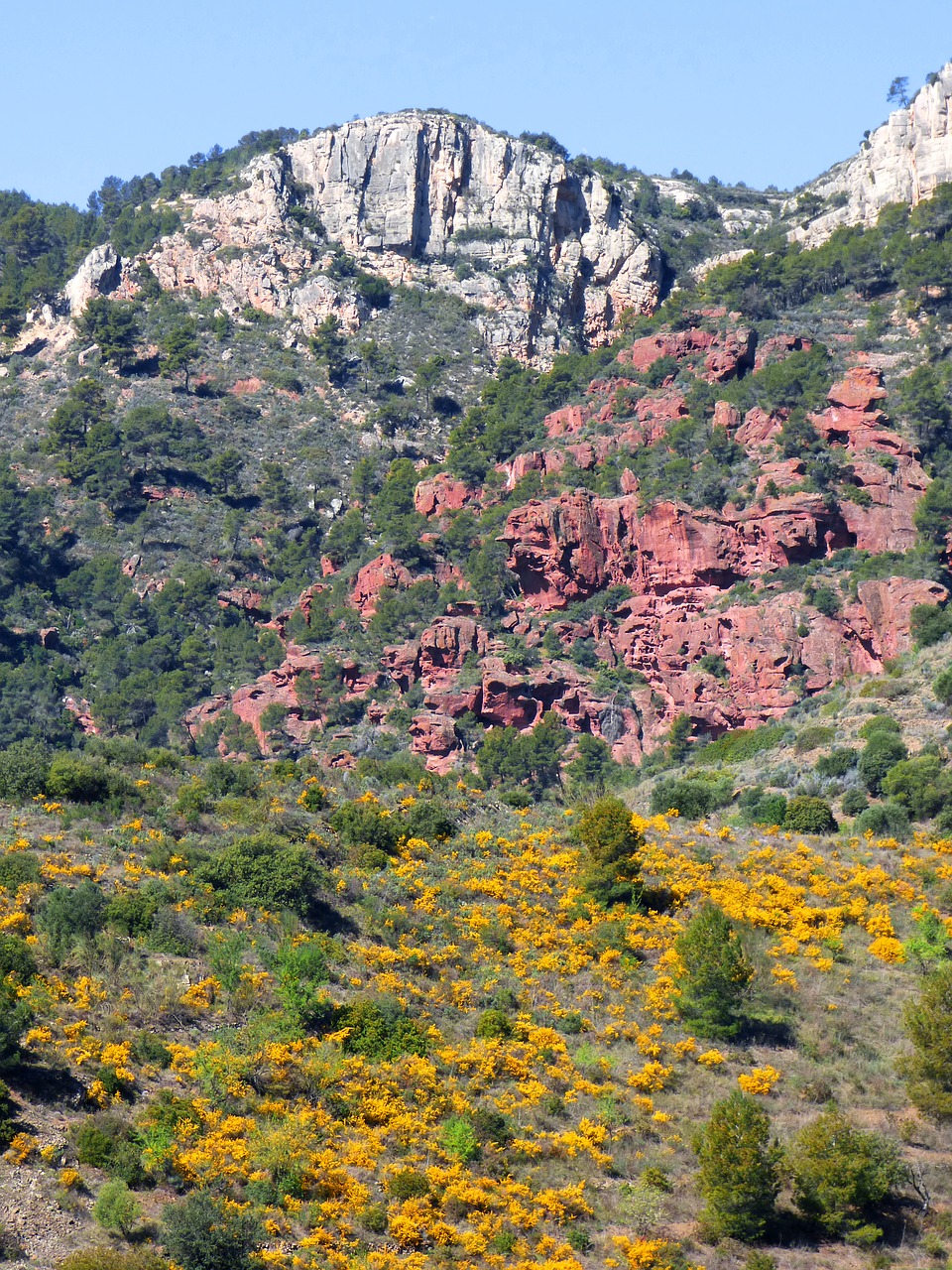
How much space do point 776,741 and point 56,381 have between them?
68.7 m

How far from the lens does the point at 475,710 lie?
78.4 meters

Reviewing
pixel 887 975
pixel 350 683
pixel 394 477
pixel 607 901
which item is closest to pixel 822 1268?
pixel 887 975

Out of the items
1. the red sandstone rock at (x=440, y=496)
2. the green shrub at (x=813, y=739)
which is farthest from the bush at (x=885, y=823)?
the red sandstone rock at (x=440, y=496)

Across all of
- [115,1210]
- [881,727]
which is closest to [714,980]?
[115,1210]

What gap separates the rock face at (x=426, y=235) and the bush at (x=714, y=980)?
3465 inches

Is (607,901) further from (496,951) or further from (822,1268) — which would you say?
(822,1268)

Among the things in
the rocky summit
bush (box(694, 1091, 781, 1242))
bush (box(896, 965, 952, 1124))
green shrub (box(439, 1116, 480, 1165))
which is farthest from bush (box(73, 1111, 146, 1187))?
bush (box(896, 965, 952, 1124))

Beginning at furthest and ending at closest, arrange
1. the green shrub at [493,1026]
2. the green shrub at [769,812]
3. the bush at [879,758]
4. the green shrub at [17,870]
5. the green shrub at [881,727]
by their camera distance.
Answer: the green shrub at [881,727], the bush at [879,758], the green shrub at [769,812], the green shrub at [17,870], the green shrub at [493,1026]

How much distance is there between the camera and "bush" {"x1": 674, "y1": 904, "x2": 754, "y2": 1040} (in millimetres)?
33594

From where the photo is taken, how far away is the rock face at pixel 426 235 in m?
121

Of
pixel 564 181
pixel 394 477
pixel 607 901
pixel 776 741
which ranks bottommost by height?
pixel 607 901

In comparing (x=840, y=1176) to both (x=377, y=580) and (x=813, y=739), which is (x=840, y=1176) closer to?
(x=813, y=739)

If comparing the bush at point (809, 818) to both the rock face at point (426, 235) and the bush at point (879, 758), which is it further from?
the rock face at point (426, 235)

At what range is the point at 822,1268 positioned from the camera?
2617 centimetres
